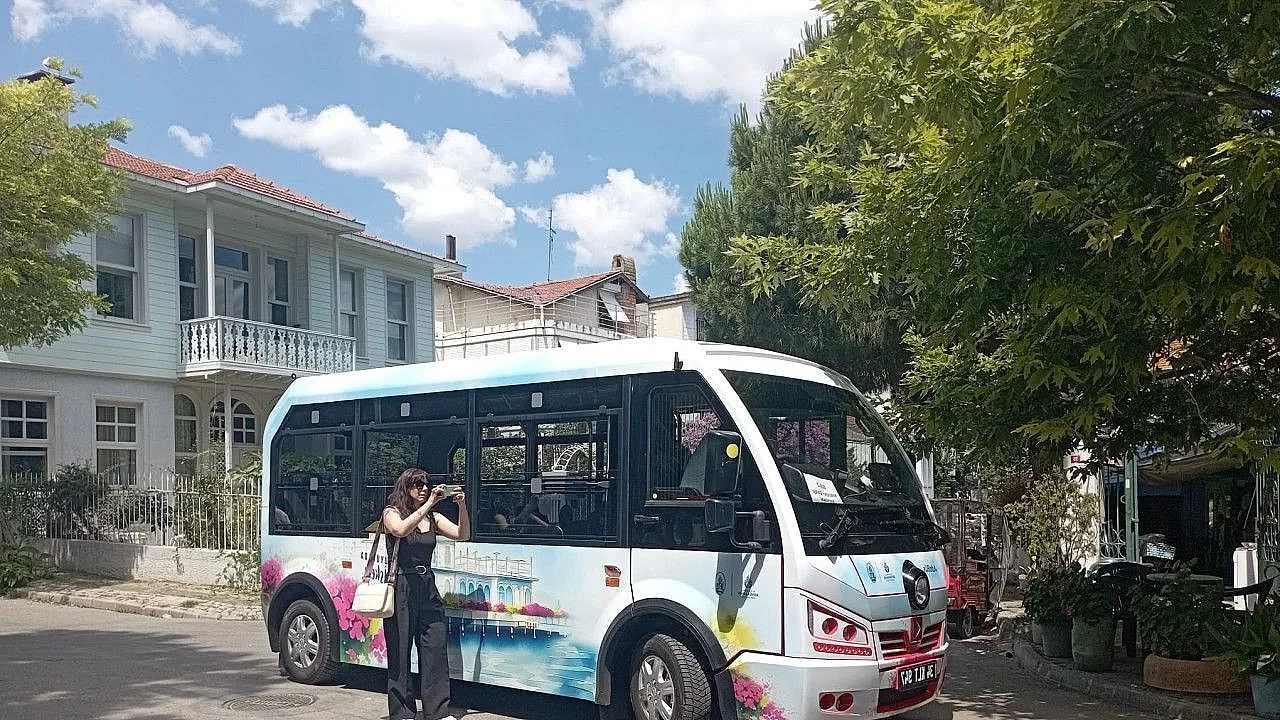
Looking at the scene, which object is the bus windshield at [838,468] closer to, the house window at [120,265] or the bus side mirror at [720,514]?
the bus side mirror at [720,514]

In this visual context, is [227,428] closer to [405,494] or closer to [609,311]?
[405,494]

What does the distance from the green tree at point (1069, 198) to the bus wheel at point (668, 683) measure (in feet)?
9.80

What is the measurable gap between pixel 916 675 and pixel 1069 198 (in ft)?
10.9

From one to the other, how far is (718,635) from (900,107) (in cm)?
387

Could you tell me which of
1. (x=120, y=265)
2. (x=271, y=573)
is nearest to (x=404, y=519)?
(x=271, y=573)

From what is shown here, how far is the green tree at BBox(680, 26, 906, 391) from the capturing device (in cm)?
1628

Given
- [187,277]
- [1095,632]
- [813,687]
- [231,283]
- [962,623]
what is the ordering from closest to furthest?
[813,687] < [1095,632] < [962,623] < [187,277] < [231,283]

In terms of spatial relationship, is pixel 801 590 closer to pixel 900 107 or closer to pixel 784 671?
pixel 784 671

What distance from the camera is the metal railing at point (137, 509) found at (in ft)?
57.3

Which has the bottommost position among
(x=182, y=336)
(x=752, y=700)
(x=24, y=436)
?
(x=752, y=700)

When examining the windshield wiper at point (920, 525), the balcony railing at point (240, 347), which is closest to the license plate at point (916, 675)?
the windshield wiper at point (920, 525)

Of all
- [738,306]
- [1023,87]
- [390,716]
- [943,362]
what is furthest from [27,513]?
[1023,87]

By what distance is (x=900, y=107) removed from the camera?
8133mm

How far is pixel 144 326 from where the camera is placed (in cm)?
2119
